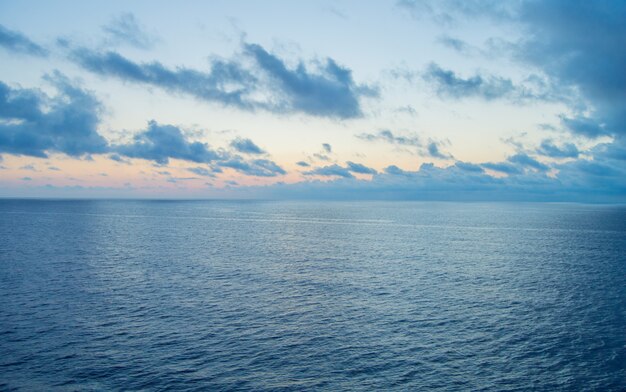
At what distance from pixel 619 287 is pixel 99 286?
3424 inches

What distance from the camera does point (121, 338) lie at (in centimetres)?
4684

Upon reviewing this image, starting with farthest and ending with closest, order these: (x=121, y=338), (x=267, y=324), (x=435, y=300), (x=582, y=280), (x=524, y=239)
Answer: (x=524, y=239) < (x=582, y=280) < (x=435, y=300) < (x=267, y=324) < (x=121, y=338)

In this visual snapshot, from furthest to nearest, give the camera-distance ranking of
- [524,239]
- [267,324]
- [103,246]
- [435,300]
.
Answer: [524,239] < [103,246] < [435,300] < [267,324]

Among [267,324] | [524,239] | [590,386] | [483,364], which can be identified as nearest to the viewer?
[590,386]

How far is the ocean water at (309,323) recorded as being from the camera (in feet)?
127

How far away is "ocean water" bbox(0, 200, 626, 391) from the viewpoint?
127ft

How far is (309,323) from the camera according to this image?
5300 cm

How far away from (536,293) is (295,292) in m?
38.6

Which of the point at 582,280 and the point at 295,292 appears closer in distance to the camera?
the point at 295,292

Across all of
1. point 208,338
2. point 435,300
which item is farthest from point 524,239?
point 208,338

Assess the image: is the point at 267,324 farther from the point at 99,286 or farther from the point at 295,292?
the point at 99,286

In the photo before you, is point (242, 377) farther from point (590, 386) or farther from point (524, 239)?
point (524, 239)

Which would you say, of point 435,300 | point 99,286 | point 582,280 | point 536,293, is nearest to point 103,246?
point 99,286

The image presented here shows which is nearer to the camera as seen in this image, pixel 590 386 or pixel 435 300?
pixel 590 386
